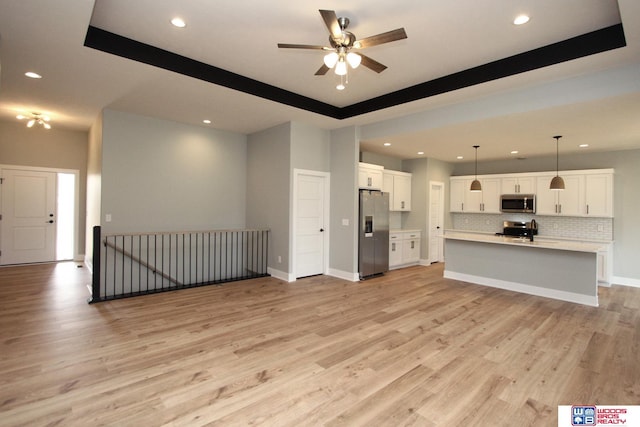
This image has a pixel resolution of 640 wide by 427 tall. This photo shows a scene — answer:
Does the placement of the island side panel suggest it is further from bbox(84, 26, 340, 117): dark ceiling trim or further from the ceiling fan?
the ceiling fan

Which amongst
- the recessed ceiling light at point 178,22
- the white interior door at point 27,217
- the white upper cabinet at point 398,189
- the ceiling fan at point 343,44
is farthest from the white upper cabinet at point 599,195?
the white interior door at point 27,217

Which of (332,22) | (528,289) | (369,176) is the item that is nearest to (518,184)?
(528,289)

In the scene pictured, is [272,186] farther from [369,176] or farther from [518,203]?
[518,203]

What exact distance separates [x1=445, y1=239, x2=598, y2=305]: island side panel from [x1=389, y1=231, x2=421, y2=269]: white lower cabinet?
3.86ft

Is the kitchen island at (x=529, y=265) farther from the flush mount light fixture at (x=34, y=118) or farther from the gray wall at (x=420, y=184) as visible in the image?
the flush mount light fixture at (x=34, y=118)

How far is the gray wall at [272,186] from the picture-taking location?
588cm

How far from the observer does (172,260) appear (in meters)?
5.89

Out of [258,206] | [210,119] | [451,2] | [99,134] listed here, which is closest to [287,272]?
[258,206]

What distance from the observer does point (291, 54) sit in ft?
12.0

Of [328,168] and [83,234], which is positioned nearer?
[328,168]

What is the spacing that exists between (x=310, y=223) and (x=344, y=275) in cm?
119

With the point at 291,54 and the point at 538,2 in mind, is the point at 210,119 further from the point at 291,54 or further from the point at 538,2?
the point at 538,2

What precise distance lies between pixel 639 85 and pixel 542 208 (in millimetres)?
4269

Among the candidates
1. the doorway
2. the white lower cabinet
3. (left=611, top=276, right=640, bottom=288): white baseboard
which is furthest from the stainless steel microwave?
the doorway
